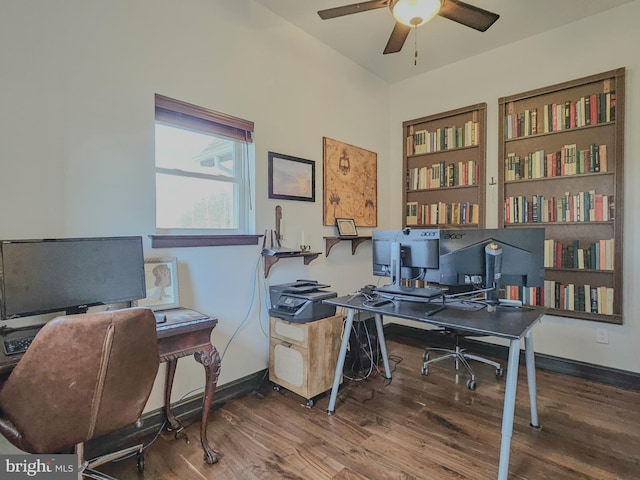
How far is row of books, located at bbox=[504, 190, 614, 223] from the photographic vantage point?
2.78m

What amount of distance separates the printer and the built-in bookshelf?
6.37 feet

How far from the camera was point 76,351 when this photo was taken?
3.89 feet

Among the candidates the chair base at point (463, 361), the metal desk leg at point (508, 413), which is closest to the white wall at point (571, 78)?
the chair base at point (463, 361)

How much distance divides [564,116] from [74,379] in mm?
3831

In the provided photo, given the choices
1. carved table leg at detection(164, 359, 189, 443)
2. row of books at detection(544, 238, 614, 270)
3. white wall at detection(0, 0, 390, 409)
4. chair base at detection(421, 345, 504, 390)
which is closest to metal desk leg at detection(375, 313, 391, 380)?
chair base at detection(421, 345, 504, 390)

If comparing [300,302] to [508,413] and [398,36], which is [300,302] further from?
[398,36]

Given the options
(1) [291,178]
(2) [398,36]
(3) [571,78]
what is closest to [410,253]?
(1) [291,178]

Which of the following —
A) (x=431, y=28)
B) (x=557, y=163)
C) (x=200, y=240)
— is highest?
(x=431, y=28)

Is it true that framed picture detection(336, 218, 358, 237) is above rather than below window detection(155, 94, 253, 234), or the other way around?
below

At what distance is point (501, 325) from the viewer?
1.70 m

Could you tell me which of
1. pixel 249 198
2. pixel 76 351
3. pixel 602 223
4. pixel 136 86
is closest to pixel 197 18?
pixel 136 86

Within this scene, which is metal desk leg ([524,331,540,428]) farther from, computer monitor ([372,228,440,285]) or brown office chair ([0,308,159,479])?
brown office chair ([0,308,159,479])

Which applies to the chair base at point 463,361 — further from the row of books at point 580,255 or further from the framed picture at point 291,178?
the framed picture at point 291,178

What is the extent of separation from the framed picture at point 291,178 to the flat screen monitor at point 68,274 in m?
1.21
